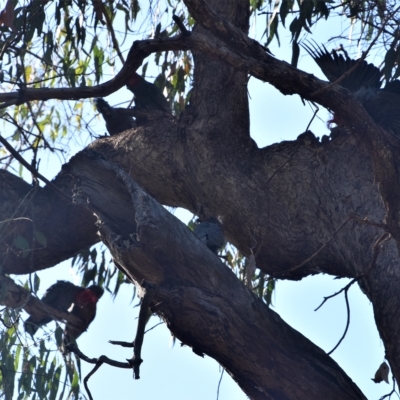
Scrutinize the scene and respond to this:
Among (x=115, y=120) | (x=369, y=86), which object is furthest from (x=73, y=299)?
(x=369, y=86)

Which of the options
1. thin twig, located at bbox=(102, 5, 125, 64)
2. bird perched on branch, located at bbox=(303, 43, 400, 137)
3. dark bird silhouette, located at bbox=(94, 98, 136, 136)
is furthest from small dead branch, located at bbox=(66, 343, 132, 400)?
thin twig, located at bbox=(102, 5, 125, 64)

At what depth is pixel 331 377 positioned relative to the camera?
1.76 metres

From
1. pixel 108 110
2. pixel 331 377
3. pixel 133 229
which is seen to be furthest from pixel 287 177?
pixel 108 110

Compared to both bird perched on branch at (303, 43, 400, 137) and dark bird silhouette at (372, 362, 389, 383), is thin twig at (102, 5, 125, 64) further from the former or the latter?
dark bird silhouette at (372, 362, 389, 383)

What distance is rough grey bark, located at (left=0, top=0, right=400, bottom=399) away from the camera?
1744 mm

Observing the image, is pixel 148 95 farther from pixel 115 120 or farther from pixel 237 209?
pixel 237 209

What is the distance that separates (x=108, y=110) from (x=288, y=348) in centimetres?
177

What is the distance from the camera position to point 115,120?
323 centimetres

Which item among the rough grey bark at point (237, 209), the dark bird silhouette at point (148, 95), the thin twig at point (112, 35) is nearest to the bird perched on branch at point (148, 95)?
the dark bird silhouette at point (148, 95)

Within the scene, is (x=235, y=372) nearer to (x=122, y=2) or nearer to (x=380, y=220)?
(x=380, y=220)

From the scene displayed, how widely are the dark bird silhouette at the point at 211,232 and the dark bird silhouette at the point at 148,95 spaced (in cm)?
122

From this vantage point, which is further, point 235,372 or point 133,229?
point 133,229

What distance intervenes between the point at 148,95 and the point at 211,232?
147cm

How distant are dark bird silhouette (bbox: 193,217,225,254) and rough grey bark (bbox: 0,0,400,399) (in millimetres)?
47
